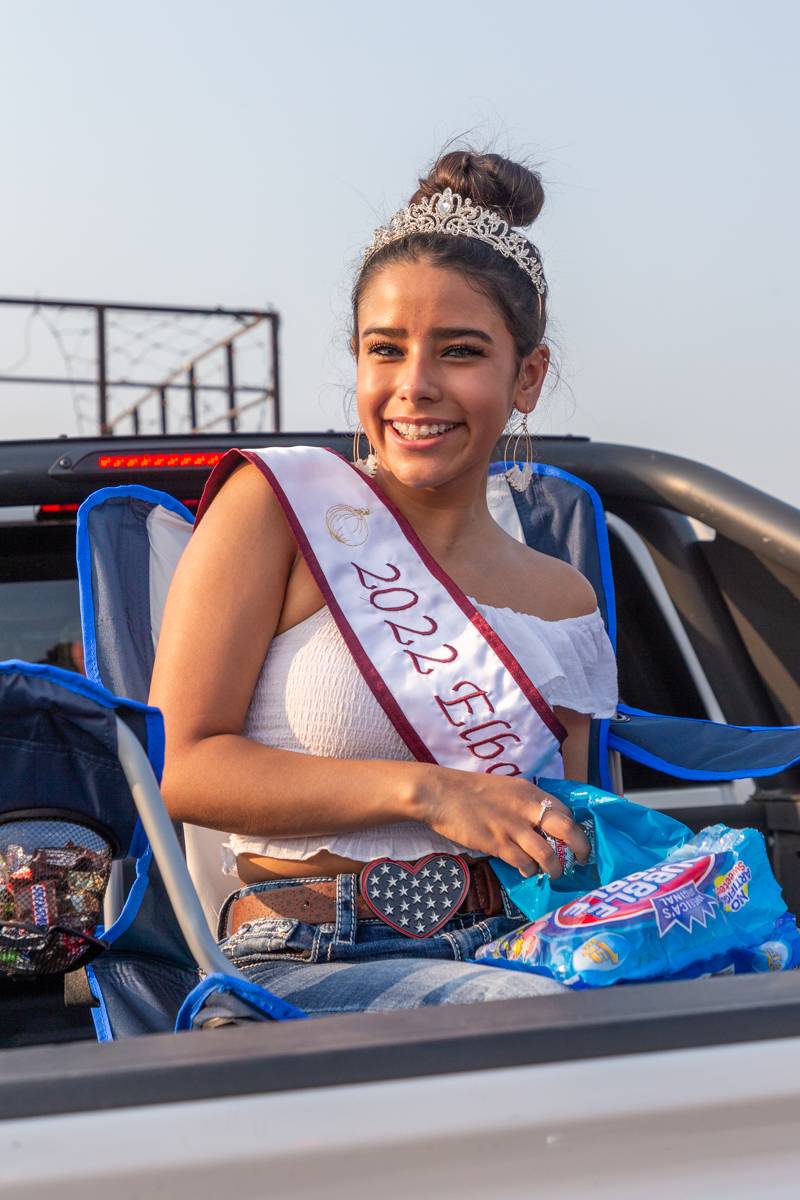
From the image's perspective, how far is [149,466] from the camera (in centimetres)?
288

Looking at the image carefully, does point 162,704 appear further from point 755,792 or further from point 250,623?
point 755,792

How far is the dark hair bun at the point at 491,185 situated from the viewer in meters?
2.46

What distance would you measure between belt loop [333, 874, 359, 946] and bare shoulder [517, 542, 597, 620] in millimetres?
698

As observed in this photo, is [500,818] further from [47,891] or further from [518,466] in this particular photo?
[518,466]

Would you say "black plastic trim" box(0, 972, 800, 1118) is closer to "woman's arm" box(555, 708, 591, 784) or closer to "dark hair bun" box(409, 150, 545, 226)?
"woman's arm" box(555, 708, 591, 784)

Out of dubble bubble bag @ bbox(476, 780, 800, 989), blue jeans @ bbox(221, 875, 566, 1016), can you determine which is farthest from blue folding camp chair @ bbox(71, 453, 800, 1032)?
dubble bubble bag @ bbox(476, 780, 800, 989)

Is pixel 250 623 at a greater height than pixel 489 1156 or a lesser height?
greater

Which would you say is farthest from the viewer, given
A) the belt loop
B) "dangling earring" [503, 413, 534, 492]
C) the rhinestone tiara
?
"dangling earring" [503, 413, 534, 492]

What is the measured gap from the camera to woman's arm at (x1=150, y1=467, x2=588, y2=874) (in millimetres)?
1896

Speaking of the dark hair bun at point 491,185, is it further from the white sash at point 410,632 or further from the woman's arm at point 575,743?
the woman's arm at point 575,743

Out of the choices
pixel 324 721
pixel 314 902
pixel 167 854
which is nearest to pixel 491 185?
pixel 324 721

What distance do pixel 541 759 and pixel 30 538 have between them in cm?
129

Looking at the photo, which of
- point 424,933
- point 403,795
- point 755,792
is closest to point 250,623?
point 403,795

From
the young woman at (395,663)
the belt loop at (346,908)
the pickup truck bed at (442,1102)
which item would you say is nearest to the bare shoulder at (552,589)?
the young woman at (395,663)
